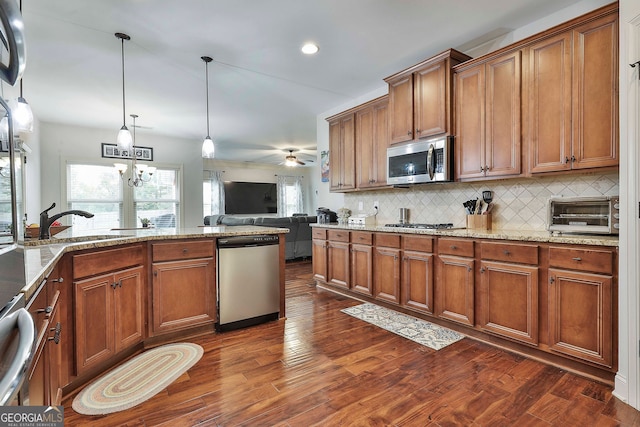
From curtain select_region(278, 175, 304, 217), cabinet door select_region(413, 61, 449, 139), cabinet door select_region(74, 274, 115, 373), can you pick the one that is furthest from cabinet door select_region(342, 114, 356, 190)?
curtain select_region(278, 175, 304, 217)

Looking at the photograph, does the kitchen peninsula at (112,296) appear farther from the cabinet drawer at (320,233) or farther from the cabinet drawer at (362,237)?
the cabinet drawer at (320,233)

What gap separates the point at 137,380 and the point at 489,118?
10.9 ft

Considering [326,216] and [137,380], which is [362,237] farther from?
[137,380]

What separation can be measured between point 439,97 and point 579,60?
1071mm

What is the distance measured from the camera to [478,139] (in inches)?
112

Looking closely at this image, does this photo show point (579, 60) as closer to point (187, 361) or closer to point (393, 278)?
point (393, 278)

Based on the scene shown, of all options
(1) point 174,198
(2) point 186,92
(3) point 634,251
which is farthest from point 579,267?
(1) point 174,198

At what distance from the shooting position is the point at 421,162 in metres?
3.24

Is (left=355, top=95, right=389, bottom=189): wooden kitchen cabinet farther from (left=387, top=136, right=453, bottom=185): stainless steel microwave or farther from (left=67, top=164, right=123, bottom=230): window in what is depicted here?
(left=67, top=164, right=123, bottom=230): window

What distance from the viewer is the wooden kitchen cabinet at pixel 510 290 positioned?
7.40 ft

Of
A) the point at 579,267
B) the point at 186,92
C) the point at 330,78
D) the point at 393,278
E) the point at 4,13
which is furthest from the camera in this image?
the point at 186,92

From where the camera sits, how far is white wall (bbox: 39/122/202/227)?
222 inches

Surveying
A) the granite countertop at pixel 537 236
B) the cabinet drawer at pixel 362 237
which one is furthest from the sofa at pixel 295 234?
the granite countertop at pixel 537 236

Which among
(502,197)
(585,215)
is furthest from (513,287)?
(502,197)
